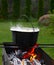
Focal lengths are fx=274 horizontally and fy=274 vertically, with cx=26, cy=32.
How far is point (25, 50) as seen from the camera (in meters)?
3.70

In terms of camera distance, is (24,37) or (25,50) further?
(25,50)

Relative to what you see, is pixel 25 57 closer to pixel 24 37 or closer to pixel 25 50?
pixel 25 50

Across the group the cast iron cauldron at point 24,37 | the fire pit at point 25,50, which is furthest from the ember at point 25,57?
the cast iron cauldron at point 24,37

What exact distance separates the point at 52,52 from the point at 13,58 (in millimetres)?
2474

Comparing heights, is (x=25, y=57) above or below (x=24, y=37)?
below

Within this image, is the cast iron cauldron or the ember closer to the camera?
the cast iron cauldron

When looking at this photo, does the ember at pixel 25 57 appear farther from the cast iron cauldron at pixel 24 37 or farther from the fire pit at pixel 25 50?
the cast iron cauldron at pixel 24 37

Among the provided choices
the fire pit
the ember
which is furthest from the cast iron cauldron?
the ember

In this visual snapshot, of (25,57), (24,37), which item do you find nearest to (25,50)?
(25,57)

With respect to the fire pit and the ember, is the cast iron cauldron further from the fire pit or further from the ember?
the ember

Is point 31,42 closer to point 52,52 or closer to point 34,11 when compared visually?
point 52,52

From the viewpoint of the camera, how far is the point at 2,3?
1622cm

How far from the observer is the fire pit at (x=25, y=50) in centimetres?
336

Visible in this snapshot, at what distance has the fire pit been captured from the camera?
3.36 meters
